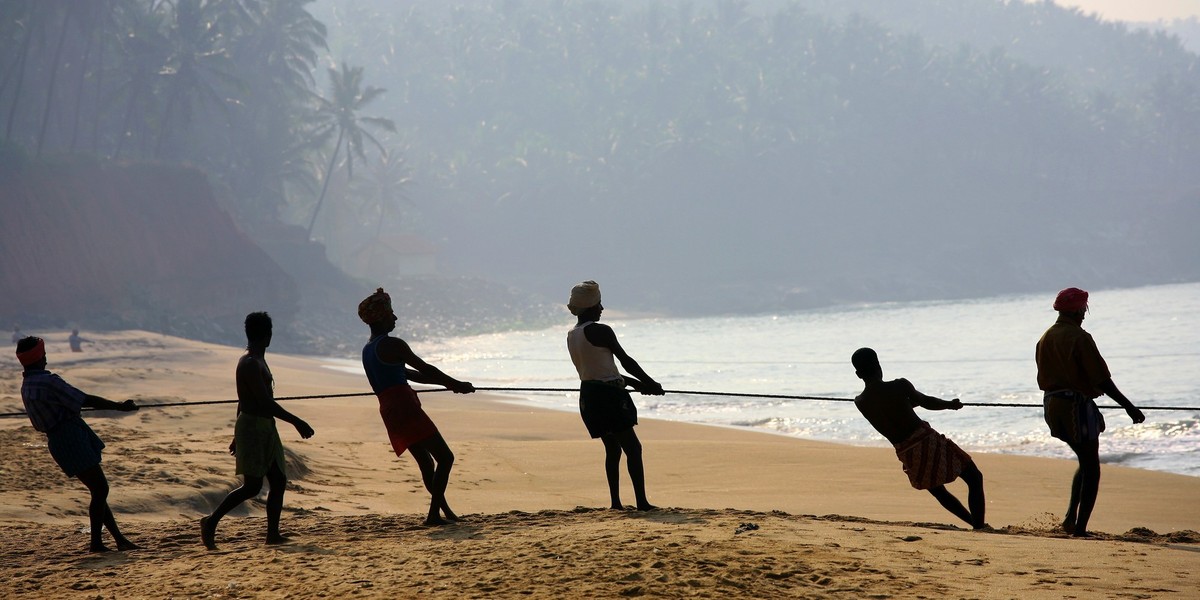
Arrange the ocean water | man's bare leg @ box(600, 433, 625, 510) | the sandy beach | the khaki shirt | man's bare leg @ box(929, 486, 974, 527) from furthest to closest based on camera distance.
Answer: the ocean water < man's bare leg @ box(600, 433, 625, 510) < man's bare leg @ box(929, 486, 974, 527) < the khaki shirt < the sandy beach

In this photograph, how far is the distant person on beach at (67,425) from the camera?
6.15 metres

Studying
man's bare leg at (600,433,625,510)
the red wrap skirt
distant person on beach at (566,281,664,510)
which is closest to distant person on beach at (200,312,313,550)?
the red wrap skirt

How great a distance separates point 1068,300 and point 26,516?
22.0ft

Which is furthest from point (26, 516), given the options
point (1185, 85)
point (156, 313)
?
point (1185, 85)

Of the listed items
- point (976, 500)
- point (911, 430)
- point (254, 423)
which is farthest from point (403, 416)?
point (976, 500)

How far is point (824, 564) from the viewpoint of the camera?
5258 mm

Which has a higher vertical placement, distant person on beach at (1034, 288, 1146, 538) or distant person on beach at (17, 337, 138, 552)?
distant person on beach at (1034, 288, 1146, 538)

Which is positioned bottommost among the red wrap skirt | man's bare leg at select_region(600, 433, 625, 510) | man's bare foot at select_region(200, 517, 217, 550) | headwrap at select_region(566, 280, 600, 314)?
man's bare foot at select_region(200, 517, 217, 550)

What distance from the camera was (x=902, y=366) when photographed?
31.9 metres

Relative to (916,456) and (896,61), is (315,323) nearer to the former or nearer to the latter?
(916,456)

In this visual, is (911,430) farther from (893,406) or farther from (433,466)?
(433,466)

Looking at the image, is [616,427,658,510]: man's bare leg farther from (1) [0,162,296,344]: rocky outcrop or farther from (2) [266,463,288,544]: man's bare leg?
(1) [0,162,296,344]: rocky outcrop

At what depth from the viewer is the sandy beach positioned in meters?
5.10

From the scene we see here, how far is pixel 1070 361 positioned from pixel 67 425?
18.3 feet
